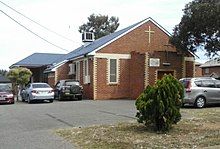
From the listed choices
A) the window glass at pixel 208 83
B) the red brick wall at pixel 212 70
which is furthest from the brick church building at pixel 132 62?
the red brick wall at pixel 212 70

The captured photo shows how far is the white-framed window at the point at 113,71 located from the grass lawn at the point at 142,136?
20080mm

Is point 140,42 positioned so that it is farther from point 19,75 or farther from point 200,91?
point 19,75

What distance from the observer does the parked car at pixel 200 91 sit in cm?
2295

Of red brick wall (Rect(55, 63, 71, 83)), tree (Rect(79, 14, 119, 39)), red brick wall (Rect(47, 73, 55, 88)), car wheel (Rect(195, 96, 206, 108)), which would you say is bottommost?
car wheel (Rect(195, 96, 206, 108))

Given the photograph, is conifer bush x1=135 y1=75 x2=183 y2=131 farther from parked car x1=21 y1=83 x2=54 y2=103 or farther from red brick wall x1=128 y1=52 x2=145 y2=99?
red brick wall x1=128 y1=52 x2=145 y2=99

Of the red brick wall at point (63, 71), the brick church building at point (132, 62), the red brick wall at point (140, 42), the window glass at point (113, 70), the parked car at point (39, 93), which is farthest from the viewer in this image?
the red brick wall at point (63, 71)

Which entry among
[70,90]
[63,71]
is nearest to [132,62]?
[70,90]

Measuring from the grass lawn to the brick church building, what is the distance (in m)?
19.3

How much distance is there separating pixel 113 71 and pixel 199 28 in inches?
315

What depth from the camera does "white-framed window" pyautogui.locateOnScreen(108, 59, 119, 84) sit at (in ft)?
115

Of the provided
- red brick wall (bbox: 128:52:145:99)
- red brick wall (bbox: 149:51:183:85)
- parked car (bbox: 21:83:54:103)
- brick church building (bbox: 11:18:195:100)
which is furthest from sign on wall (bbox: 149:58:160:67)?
parked car (bbox: 21:83:54:103)

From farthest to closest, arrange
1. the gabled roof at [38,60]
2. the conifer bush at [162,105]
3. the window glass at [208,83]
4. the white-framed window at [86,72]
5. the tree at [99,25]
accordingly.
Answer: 1. the tree at [99,25]
2. the gabled roof at [38,60]
3. the white-framed window at [86,72]
4. the window glass at [208,83]
5. the conifer bush at [162,105]

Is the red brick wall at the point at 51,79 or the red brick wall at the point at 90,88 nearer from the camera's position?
the red brick wall at the point at 90,88

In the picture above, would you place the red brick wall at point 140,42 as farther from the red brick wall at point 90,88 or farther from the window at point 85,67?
the window at point 85,67
